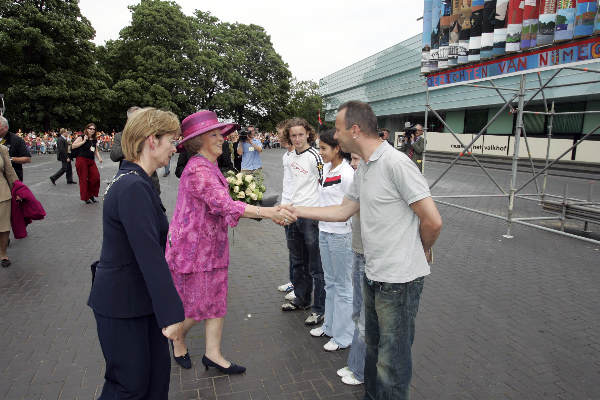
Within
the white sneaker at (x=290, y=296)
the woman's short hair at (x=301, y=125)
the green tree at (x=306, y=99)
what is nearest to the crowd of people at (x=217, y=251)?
the woman's short hair at (x=301, y=125)

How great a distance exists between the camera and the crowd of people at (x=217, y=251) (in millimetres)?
1943

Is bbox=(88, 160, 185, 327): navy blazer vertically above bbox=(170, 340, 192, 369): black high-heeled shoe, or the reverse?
bbox=(88, 160, 185, 327): navy blazer

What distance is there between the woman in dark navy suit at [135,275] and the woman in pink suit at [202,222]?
830 millimetres

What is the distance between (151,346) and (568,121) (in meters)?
27.8

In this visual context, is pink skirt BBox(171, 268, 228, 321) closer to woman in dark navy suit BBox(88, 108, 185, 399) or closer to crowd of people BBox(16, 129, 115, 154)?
woman in dark navy suit BBox(88, 108, 185, 399)

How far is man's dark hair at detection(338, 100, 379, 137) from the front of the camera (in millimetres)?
2451

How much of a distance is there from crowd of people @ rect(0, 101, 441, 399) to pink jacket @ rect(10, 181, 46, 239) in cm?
438

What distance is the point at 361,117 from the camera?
2455 millimetres

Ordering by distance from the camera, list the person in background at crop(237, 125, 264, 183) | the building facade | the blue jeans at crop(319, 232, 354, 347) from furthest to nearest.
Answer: the building facade < the person in background at crop(237, 125, 264, 183) < the blue jeans at crop(319, 232, 354, 347)

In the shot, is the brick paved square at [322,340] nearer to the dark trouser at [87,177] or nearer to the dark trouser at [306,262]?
the dark trouser at [306,262]

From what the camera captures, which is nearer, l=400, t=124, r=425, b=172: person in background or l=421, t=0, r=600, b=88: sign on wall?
l=421, t=0, r=600, b=88: sign on wall

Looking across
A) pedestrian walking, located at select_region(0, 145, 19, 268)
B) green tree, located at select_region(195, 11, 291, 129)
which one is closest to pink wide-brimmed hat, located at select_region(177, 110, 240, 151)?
pedestrian walking, located at select_region(0, 145, 19, 268)

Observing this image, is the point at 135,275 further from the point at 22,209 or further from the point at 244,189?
the point at 22,209

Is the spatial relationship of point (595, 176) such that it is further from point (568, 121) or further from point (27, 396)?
point (27, 396)
